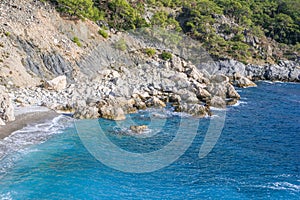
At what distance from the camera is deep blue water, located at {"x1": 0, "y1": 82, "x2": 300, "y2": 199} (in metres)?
24.7

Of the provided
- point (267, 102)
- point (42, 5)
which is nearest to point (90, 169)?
point (267, 102)

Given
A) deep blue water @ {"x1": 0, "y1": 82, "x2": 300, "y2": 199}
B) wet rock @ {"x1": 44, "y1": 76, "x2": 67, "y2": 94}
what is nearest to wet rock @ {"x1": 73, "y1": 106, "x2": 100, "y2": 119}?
deep blue water @ {"x1": 0, "y1": 82, "x2": 300, "y2": 199}

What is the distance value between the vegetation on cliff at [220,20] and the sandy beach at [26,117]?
114 ft

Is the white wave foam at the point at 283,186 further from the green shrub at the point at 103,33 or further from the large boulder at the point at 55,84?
the green shrub at the point at 103,33

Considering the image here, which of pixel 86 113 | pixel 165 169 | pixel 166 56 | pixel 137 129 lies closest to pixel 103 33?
pixel 166 56

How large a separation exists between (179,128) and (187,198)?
17.3m

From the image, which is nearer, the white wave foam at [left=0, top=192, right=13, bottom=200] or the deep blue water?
the white wave foam at [left=0, top=192, right=13, bottom=200]

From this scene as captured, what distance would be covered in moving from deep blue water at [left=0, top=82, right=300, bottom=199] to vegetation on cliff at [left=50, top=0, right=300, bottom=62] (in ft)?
149

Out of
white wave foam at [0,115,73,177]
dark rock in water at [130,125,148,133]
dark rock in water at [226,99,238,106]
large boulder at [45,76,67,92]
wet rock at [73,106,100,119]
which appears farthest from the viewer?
dark rock in water at [226,99,238,106]

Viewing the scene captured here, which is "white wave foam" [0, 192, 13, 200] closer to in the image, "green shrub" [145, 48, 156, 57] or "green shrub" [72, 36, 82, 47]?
"green shrub" [72, 36, 82, 47]

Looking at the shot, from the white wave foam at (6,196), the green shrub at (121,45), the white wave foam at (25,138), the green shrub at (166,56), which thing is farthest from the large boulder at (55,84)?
the green shrub at (166,56)

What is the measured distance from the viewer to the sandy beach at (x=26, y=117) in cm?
3525

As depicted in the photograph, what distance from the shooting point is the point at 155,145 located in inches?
1378

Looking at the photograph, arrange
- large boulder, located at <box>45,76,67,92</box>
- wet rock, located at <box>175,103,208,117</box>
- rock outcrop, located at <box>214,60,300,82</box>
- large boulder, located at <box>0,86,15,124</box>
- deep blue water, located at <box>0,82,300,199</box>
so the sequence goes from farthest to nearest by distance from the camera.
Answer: rock outcrop, located at <box>214,60,300,82</box>
large boulder, located at <box>45,76,67,92</box>
wet rock, located at <box>175,103,208,117</box>
large boulder, located at <box>0,86,15,124</box>
deep blue water, located at <box>0,82,300,199</box>
